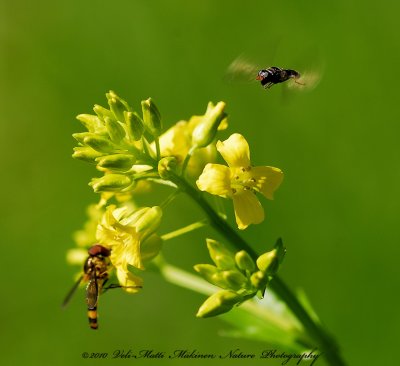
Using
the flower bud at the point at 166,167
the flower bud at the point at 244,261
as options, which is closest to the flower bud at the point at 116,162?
the flower bud at the point at 166,167

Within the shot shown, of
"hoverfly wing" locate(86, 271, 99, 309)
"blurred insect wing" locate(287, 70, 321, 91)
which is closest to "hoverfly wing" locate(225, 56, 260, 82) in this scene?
"blurred insect wing" locate(287, 70, 321, 91)

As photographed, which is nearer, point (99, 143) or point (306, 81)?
point (99, 143)

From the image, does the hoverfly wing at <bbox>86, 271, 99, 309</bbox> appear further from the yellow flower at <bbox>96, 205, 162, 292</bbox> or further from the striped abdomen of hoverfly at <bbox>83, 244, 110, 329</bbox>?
the yellow flower at <bbox>96, 205, 162, 292</bbox>

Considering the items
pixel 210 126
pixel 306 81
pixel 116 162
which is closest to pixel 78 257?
pixel 116 162

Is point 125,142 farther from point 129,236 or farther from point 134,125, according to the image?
point 129,236

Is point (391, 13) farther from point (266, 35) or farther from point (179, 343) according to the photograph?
point (179, 343)

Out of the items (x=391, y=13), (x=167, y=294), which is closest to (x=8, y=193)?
(x=167, y=294)

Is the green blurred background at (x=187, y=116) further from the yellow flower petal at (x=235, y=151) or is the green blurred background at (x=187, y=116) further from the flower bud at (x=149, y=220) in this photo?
the flower bud at (x=149, y=220)

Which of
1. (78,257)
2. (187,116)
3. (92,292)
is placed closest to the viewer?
(92,292)
